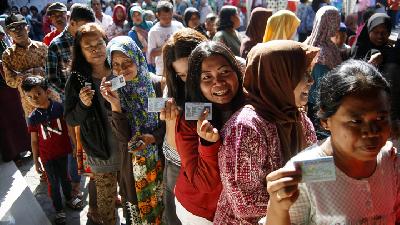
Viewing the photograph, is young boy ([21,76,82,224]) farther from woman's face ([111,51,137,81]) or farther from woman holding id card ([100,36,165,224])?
woman's face ([111,51,137,81])

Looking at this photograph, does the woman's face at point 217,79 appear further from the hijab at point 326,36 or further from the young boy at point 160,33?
the young boy at point 160,33

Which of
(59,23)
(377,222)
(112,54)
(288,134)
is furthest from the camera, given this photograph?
(59,23)

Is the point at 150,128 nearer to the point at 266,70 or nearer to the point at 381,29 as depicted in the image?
the point at 266,70

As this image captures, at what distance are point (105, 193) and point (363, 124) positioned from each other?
7.80 ft

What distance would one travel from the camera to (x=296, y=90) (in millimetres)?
1773

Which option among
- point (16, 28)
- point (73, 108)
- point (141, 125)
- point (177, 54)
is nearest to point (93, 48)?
point (73, 108)

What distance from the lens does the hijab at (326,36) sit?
14.2 ft

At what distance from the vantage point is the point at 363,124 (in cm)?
128

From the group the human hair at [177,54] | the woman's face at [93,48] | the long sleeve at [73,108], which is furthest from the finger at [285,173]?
the woman's face at [93,48]

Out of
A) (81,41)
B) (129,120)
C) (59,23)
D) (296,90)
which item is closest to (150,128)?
(129,120)

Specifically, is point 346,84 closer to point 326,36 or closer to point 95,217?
point 95,217

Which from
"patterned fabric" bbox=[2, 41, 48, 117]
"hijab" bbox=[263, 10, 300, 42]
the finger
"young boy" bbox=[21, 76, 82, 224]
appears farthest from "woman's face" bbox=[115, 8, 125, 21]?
the finger

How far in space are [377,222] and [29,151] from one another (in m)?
4.95

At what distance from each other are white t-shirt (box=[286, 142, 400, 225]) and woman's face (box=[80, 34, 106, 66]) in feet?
7.01
